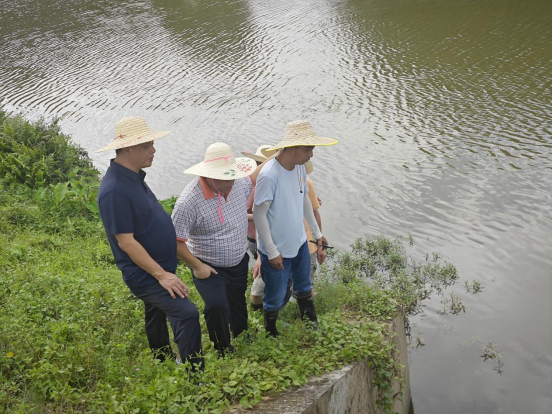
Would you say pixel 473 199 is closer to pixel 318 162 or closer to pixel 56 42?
pixel 318 162

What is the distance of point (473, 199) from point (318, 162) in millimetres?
3184

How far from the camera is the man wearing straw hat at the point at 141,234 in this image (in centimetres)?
388

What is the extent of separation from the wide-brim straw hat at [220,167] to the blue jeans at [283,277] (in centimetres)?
70

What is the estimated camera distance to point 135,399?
11.8ft

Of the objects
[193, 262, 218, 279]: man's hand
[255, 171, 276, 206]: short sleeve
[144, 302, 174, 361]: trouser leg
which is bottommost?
[144, 302, 174, 361]: trouser leg

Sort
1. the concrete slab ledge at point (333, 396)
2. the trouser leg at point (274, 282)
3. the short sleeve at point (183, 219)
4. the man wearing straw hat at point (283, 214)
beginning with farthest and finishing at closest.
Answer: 1. the trouser leg at point (274, 282)
2. the man wearing straw hat at point (283, 214)
3. the short sleeve at point (183, 219)
4. the concrete slab ledge at point (333, 396)

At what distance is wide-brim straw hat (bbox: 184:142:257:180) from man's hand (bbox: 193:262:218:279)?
635 millimetres

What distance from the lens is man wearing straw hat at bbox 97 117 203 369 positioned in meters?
3.88

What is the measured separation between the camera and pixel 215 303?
445 cm

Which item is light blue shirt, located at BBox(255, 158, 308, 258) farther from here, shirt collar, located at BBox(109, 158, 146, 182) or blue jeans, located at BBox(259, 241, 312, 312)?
shirt collar, located at BBox(109, 158, 146, 182)

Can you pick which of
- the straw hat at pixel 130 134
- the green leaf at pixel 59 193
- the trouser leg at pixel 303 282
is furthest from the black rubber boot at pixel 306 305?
the green leaf at pixel 59 193

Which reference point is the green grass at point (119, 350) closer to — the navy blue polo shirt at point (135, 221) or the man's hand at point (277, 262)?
the man's hand at point (277, 262)

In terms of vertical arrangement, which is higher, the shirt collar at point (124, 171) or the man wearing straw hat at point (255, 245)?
the shirt collar at point (124, 171)

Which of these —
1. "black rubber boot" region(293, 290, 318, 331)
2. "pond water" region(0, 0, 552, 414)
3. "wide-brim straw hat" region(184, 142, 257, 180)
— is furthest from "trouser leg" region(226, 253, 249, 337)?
"pond water" region(0, 0, 552, 414)
